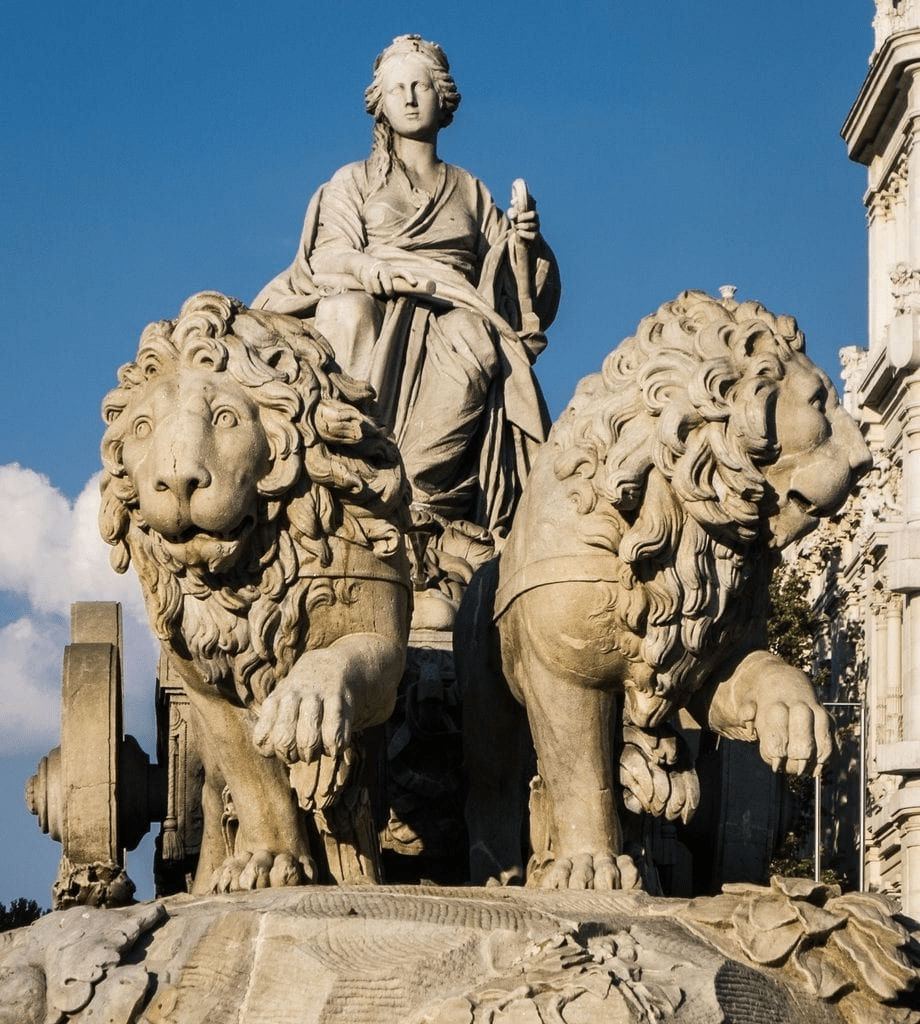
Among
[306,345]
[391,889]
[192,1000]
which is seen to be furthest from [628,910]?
[306,345]

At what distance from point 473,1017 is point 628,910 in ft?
4.02

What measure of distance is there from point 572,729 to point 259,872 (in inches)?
48.3

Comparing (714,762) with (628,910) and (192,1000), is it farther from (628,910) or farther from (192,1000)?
(192,1000)

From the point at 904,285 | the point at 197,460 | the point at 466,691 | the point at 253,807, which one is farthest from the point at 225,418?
the point at 904,285

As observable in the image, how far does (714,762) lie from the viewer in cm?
1301

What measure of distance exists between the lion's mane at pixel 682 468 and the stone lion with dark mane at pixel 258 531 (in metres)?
0.76

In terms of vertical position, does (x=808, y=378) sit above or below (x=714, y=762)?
above

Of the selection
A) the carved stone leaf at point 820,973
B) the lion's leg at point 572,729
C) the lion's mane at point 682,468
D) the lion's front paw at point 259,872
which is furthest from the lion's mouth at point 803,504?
the lion's front paw at point 259,872

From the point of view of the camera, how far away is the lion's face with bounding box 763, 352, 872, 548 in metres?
11.4

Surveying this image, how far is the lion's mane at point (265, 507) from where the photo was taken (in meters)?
11.4

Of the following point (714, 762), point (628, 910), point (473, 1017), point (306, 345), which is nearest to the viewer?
point (473, 1017)

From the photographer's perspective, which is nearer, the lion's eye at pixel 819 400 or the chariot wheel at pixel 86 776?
the lion's eye at pixel 819 400

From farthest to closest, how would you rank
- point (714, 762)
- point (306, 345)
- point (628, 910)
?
point (714, 762), point (306, 345), point (628, 910)

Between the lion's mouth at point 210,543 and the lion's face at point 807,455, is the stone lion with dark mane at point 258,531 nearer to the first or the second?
the lion's mouth at point 210,543
